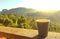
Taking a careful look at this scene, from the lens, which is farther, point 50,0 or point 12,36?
point 50,0

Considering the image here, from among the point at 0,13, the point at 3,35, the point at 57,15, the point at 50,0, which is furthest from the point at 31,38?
the point at 0,13

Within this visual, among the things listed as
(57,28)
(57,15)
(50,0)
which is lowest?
(57,28)

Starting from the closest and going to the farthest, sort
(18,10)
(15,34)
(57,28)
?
1. (15,34)
2. (18,10)
3. (57,28)

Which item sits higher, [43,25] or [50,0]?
[50,0]

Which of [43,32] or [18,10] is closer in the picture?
[43,32]

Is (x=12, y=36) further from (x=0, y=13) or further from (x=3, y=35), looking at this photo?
(x=0, y=13)

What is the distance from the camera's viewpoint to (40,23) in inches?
50.0

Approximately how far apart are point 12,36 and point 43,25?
393 millimetres

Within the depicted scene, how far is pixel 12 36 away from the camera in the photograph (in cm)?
142

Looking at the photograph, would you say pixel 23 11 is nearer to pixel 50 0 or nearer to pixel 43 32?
pixel 50 0

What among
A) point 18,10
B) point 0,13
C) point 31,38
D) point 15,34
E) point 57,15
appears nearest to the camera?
Answer: point 31,38

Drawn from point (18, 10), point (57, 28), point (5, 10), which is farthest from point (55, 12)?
point (57, 28)

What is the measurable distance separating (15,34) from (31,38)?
9.7 inches

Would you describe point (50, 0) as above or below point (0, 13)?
above
